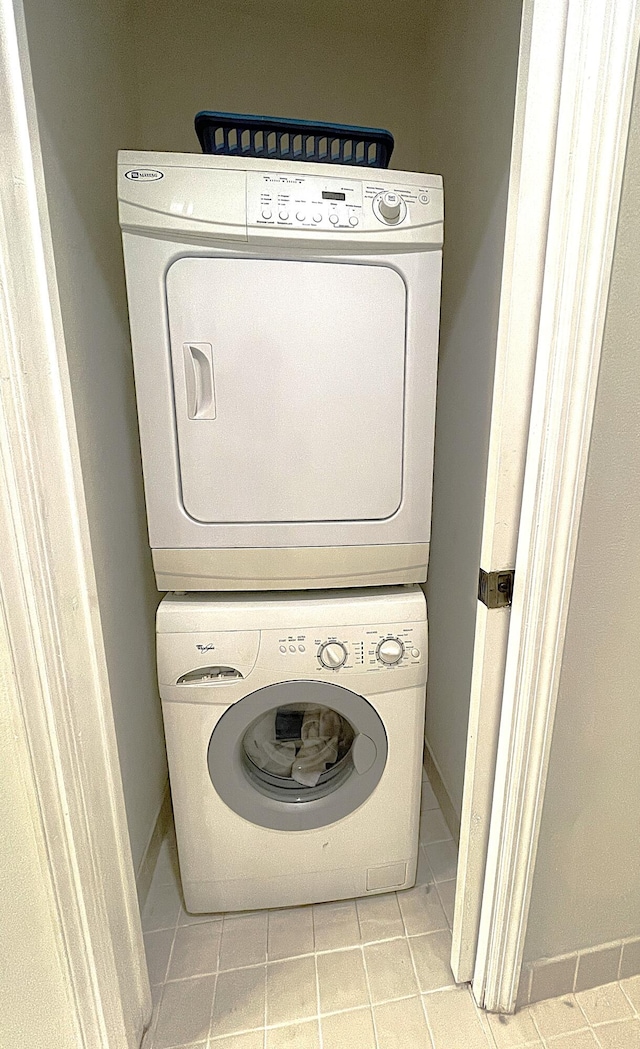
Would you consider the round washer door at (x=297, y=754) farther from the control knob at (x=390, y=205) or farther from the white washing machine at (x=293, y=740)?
the control knob at (x=390, y=205)

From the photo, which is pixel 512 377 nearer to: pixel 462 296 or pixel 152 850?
pixel 462 296

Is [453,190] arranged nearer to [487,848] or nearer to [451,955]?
[487,848]

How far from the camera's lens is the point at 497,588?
3.02ft

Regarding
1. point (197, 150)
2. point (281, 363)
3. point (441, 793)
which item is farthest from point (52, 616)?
point (197, 150)

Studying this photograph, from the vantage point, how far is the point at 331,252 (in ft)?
3.48

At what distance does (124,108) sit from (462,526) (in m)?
1.44

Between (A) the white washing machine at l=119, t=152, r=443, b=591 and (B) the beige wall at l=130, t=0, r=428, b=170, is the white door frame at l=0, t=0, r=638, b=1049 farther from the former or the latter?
(B) the beige wall at l=130, t=0, r=428, b=170

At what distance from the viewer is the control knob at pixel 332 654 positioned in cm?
119

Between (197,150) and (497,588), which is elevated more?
(197,150)

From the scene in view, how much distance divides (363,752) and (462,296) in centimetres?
122

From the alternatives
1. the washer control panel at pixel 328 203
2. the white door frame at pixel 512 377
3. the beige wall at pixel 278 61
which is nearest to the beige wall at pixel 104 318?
the beige wall at pixel 278 61

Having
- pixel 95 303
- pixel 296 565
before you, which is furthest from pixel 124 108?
pixel 296 565

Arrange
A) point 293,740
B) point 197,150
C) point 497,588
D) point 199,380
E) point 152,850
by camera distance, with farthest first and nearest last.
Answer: point 197,150 < point 152,850 < point 293,740 < point 199,380 < point 497,588

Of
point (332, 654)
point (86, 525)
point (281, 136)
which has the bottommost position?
point (332, 654)
